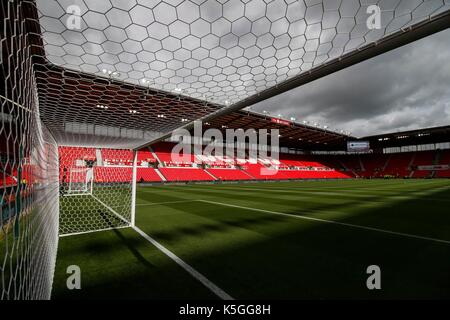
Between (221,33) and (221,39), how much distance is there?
0.37 ft

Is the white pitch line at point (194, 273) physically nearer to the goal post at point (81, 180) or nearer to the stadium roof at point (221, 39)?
the stadium roof at point (221, 39)

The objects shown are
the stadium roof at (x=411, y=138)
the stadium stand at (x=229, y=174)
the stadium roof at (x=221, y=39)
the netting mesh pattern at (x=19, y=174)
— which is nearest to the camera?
the netting mesh pattern at (x=19, y=174)

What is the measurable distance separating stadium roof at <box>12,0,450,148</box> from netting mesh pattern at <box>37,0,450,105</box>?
13 millimetres

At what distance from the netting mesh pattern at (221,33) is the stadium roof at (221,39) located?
0.01 m

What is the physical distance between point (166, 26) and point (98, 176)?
1375 cm

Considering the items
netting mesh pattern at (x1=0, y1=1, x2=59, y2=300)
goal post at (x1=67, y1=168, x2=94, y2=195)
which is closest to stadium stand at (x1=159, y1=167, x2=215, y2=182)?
goal post at (x1=67, y1=168, x2=94, y2=195)

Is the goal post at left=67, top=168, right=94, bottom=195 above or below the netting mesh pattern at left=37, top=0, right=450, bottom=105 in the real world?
below

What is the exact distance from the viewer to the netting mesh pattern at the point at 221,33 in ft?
8.47

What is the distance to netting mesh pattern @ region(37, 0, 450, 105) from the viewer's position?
2582 millimetres

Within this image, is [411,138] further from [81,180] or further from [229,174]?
[81,180]

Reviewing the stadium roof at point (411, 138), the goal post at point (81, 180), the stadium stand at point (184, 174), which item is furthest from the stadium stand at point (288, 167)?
the stadium roof at point (411, 138)

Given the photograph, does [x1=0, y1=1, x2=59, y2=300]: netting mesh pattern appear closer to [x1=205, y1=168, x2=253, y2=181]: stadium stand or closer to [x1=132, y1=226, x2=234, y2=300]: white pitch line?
[x1=132, y1=226, x2=234, y2=300]: white pitch line
